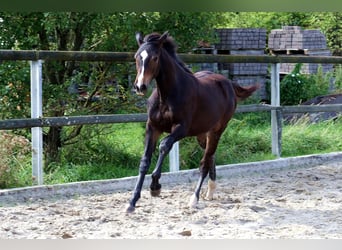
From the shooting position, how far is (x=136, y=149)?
24.1 ft

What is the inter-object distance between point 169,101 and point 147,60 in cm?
46

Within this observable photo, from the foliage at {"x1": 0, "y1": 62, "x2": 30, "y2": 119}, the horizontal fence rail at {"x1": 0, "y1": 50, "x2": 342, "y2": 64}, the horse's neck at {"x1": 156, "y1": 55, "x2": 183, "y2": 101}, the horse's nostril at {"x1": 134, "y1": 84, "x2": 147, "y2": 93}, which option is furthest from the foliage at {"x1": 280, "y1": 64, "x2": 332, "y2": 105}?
the horse's nostril at {"x1": 134, "y1": 84, "x2": 147, "y2": 93}

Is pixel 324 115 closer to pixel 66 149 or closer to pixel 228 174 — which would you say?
pixel 228 174

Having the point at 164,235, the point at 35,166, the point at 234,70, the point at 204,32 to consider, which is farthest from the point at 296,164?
the point at 234,70

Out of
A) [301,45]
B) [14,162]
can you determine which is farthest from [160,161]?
[301,45]

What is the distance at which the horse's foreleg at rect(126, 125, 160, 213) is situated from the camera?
4820mm

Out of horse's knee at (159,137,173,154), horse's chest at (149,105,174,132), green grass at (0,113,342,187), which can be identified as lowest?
green grass at (0,113,342,187)

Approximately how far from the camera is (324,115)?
34.5ft

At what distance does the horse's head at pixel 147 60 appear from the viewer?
4.46 metres

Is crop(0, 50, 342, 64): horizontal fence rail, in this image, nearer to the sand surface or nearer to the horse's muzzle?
the sand surface

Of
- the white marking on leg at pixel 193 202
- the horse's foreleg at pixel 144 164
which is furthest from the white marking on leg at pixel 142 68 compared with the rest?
the white marking on leg at pixel 193 202

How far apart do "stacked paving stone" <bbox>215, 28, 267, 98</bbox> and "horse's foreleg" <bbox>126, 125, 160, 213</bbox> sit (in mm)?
6626

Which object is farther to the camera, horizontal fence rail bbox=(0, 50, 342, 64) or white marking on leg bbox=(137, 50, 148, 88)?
horizontal fence rail bbox=(0, 50, 342, 64)

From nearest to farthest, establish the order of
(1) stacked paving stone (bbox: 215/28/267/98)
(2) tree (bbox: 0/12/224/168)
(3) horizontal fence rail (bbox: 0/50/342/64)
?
(3) horizontal fence rail (bbox: 0/50/342/64) → (2) tree (bbox: 0/12/224/168) → (1) stacked paving stone (bbox: 215/28/267/98)
